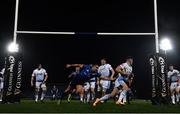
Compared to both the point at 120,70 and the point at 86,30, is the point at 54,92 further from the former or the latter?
the point at 120,70

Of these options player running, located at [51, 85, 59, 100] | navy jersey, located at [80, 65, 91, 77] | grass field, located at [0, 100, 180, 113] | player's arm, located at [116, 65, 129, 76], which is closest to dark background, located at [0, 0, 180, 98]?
player running, located at [51, 85, 59, 100]

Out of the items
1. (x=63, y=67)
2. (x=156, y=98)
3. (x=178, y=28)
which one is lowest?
(x=156, y=98)

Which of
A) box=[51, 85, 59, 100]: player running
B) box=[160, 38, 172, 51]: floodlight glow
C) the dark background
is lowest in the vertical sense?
box=[51, 85, 59, 100]: player running

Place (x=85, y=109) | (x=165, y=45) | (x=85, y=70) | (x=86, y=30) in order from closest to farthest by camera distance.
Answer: (x=85, y=109), (x=85, y=70), (x=165, y=45), (x=86, y=30)

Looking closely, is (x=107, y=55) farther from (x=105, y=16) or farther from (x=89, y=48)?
(x=105, y=16)

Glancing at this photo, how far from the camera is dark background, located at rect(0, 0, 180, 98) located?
19.9 meters

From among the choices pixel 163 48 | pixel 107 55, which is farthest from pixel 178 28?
pixel 163 48

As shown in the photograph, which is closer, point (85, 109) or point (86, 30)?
point (85, 109)

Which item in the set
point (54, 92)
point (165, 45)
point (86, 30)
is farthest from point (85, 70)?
point (86, 30)

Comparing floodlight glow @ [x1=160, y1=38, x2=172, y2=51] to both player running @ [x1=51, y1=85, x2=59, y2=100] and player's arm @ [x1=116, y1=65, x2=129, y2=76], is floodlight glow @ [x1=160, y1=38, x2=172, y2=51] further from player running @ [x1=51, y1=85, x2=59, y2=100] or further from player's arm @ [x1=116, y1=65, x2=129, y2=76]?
player running @ [x1=51, y1=85, x2=59, y2=100]

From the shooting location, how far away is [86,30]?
22.2 metres

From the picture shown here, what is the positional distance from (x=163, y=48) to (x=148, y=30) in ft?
30.4

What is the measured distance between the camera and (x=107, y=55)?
22.7 meters

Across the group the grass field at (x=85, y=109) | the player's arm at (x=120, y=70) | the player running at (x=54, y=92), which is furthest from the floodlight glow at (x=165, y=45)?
the player running at (x=54, y=92)
